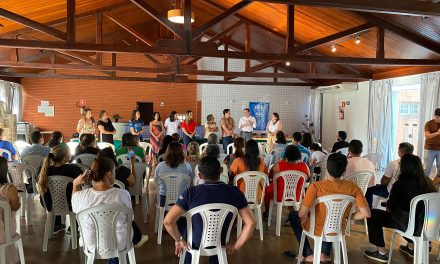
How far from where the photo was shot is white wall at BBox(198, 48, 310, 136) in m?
12.5

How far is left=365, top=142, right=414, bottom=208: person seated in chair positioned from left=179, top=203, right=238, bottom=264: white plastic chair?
233cm

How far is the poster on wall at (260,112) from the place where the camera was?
Result: 42.2 feet

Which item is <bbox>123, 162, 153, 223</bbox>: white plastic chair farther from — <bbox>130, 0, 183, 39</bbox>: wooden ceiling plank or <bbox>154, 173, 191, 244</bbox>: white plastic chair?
<bbox>130, 0, 183, 39</bbox>: wooden ceiling plank

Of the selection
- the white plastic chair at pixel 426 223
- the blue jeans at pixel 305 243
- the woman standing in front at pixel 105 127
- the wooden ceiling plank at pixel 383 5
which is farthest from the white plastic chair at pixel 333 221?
the woman standing in front at pixel 105 127

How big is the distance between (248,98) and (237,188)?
1068cm

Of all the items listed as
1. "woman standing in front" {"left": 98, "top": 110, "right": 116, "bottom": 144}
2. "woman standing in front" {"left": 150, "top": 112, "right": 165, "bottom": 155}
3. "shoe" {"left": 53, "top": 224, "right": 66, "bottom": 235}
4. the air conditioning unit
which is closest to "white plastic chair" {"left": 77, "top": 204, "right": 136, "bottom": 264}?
"shoe" {"left": 53, "top": 224, "right": 66, "bottom": 235}

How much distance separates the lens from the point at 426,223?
2.89 m

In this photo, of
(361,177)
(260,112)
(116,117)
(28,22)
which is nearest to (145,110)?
(116,117)

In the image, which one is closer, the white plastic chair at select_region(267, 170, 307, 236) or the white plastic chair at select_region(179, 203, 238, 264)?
the white plastic chair at select_region(179, 203, 238, 264)

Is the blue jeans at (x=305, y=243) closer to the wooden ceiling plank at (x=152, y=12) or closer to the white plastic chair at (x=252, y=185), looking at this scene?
the white plastic chair at (x=252, y=185)

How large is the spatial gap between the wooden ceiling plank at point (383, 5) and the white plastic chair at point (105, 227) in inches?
101

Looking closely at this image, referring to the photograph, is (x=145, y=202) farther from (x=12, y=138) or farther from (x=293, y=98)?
(x=293, y=98)

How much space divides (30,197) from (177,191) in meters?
2.06

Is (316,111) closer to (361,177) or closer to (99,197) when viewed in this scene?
(361,177)
